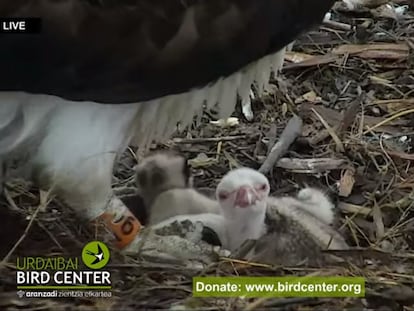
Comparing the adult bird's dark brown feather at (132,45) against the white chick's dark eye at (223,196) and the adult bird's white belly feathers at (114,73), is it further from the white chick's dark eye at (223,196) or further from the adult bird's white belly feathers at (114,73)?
the white chick's dark eye at (223,196)

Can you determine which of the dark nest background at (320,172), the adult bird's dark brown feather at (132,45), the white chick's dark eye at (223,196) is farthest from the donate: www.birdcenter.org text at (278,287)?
the adult bird's dark brown feather at (132,45)

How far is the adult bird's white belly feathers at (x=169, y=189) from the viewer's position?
4.87ft

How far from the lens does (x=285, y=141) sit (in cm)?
150

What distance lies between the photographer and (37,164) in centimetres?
148

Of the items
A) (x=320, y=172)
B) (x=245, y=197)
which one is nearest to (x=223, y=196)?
(x=245, y=197)

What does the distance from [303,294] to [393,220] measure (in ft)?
0.53

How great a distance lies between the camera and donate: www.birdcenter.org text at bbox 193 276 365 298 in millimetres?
1477

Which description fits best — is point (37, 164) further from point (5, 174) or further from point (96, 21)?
point (96, 21)

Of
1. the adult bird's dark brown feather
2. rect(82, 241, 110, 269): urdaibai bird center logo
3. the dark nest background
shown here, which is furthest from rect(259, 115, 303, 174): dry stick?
rect(82, 241, 110, 269): urdaibai bird center logo

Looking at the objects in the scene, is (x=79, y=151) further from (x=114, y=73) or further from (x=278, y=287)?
(x=278, y=287)

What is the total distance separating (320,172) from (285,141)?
0.06 m

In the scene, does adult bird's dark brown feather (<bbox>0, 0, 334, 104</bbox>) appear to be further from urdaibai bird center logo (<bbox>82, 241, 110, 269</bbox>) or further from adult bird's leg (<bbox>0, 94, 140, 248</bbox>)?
urdaibai bird center logo (<bbox>82, 241, 110, 269</bbox>)

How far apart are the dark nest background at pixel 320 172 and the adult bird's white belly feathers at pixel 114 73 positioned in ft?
0.10

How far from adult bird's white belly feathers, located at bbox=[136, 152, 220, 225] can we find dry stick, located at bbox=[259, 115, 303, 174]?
9 cm
